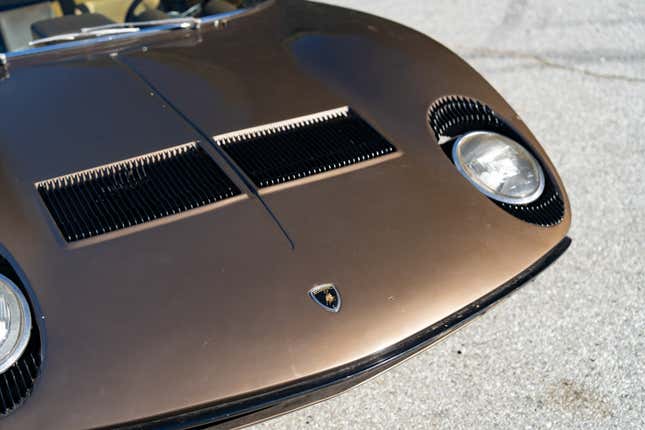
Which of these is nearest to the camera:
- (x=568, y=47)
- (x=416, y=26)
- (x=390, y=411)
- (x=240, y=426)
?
(x=240, y=426)

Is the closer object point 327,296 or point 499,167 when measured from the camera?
point 327,296

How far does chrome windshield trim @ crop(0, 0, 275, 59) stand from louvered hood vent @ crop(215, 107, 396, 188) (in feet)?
2.53

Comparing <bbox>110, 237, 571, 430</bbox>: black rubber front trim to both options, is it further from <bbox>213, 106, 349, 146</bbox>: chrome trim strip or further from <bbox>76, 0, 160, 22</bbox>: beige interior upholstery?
<bbox>76, 0, 160, 22</bbox>: beige interior upholstery

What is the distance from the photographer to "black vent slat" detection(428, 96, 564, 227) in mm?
2238

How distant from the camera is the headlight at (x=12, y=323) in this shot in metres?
1.60

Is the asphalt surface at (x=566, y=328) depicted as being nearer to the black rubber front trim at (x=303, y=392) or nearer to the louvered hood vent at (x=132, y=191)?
the black rubber front trim at (x=303, y=392)

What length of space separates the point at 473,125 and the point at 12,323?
5.38ft

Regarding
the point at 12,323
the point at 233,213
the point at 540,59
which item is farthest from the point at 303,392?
the point at 540,59

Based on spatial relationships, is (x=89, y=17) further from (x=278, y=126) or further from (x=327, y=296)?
(x=327, y=296)

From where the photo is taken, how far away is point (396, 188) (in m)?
2.09

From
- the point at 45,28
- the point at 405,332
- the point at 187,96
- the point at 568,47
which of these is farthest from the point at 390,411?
the point at 568,47

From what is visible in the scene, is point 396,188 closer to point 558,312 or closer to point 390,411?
point 390,411

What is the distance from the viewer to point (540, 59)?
16.0 ft

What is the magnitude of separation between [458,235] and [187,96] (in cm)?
104
